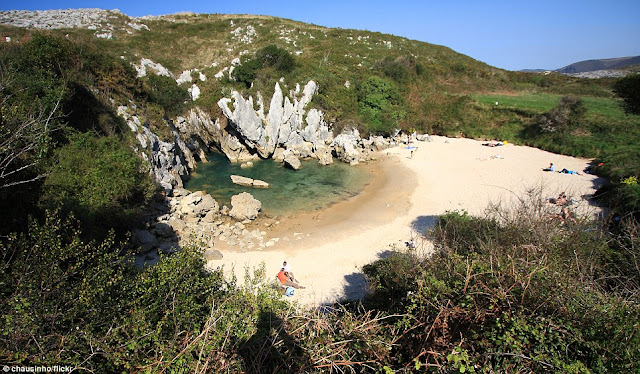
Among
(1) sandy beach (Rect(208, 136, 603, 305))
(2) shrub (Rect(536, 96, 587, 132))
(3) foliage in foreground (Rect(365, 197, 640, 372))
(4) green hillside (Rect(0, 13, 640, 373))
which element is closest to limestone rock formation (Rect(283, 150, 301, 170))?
(1) sandy beach (Rect(208, 136, 603, 305))

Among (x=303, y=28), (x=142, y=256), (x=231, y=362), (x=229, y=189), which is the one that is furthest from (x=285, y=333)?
(x=303, y=28)

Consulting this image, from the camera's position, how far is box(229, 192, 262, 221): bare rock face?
19078 mm

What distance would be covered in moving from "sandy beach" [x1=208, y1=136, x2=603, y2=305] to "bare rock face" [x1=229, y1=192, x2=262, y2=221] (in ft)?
6.44

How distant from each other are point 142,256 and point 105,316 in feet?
33.6

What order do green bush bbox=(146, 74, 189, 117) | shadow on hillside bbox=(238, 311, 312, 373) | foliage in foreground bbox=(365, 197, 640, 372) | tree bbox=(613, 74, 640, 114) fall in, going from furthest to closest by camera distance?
green bush bbox=(146, 74, 189, 117) → tree bbox=(613, 74, 640, 114) → shadow on hillside bbox=(238, 311, 312, 373) → foliage in foreground bbox=(365, 197, 640, 372)

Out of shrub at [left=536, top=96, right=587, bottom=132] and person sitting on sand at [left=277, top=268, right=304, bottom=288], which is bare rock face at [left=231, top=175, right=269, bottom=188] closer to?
person sitting on sand at [left=277, top=268, right=304, bottom=288]

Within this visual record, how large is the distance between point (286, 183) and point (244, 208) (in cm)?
741

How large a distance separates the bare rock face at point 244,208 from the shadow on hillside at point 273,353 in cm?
1446

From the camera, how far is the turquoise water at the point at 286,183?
73.4ft

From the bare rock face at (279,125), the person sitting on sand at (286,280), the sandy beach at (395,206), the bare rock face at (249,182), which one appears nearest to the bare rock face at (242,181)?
the bare rock face at (249,182)

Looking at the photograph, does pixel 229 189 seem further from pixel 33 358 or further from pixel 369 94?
pixel 369 94

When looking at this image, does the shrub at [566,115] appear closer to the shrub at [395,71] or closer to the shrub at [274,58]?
the shrub at [395,71]

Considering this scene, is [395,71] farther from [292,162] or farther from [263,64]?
[292,162]

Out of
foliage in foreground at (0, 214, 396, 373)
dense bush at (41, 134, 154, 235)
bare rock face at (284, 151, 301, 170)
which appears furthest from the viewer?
bare rock face at (284, 151, 301, 170)
